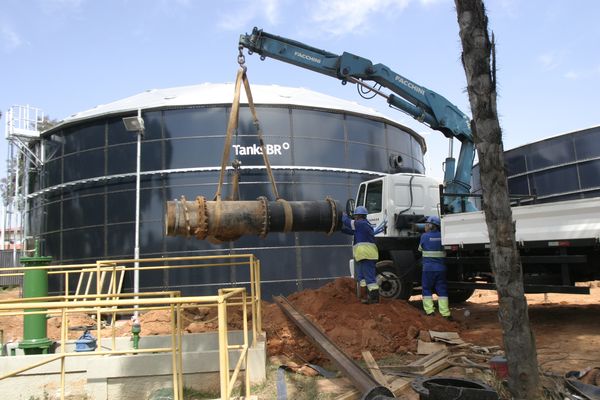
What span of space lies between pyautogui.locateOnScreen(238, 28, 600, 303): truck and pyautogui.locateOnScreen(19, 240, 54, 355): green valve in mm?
4946

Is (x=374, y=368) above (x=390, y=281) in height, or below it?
below

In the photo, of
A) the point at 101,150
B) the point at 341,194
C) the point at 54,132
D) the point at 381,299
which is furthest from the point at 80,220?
the point at 381,299

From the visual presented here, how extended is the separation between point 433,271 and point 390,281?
5.13 ft

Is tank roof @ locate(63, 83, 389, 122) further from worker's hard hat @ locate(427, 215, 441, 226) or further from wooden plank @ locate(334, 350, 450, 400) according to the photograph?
wooden plank @ locate(334, 350, 450, 400)

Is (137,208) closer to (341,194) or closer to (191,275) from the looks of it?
(191,275)

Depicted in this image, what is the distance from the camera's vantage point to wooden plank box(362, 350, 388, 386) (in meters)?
5.88

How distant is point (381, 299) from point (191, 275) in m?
7.01

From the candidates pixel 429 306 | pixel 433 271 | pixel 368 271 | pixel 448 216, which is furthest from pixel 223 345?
pixel 448 216

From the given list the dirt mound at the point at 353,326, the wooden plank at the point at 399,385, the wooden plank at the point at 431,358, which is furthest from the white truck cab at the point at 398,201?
the wooden plank at the point at 399,385

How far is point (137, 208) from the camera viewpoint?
14.9m

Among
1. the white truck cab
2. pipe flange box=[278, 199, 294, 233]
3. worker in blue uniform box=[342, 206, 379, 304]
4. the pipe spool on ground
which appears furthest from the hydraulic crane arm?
pipe flange box=[278, 199, 294, 233]

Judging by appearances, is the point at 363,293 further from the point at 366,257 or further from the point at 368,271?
the point at 366,257

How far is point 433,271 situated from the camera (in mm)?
9523

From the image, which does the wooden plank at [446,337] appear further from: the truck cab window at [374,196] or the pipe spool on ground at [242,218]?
the truck cab window at [374,196]
